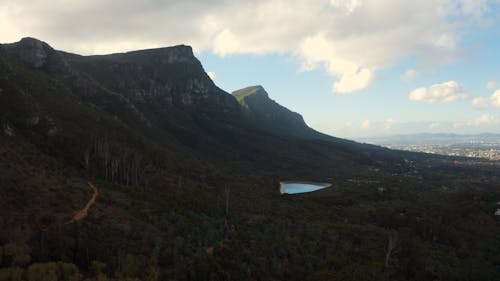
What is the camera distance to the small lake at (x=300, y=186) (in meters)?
112

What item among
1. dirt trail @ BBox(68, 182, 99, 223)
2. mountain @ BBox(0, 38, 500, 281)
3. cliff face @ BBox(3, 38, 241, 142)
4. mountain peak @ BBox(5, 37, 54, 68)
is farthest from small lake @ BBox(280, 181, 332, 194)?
mountain peak @ BBox(5, 37, 54, 68)

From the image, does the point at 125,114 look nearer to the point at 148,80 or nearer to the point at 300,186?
the point at 148,80

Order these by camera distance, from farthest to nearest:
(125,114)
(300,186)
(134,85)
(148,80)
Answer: (148,80) < (134,85) < (300,186) < (125,114)

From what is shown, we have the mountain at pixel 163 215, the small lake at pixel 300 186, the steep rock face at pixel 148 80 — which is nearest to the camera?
the mountain at pixel 163 215

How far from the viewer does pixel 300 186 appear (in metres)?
120

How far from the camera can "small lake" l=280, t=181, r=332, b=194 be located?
368 ft

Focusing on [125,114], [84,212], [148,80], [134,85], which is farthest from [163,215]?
[148,80]

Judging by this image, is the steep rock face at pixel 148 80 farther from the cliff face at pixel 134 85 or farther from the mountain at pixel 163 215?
the mountain at pixel 163 215

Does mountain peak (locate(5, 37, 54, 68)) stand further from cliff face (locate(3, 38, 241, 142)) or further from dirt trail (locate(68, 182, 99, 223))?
dirt trail (locate(68, 182, 99, 223))

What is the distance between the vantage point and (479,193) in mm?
Result: 100062

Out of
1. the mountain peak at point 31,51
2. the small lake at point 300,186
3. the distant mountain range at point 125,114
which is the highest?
the mountain peak at point 31,51

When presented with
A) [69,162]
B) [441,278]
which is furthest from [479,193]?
[69,162]

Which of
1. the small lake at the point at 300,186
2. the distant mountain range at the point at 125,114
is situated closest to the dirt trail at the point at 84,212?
the distant mountain range at the point at 125,114

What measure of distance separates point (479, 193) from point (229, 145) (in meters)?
102
